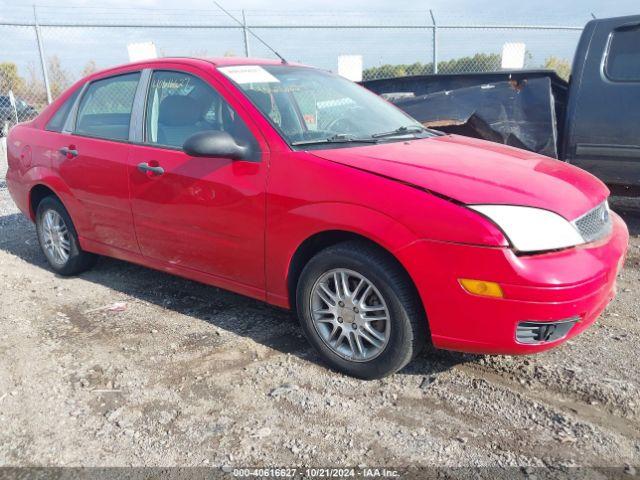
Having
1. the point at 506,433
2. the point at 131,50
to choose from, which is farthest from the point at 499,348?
the point at 131,50

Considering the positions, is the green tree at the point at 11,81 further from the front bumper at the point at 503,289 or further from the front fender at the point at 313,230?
the front bumper at the point at 503,289

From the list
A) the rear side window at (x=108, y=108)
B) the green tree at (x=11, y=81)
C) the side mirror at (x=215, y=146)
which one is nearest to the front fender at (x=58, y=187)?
the rear side window at (x=108, y=108)

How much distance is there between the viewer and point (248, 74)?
3559mm

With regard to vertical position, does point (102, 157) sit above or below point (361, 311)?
above

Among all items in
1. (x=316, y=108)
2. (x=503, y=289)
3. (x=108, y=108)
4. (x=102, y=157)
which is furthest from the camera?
(x=108, y=108)

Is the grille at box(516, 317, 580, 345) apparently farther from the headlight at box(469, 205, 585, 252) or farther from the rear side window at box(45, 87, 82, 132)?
the rear side window at box(45, 87, 82, 132)

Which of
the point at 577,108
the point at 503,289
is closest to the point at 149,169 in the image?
the point at 503,289

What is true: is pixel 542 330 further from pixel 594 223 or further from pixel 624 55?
pixel 624 55

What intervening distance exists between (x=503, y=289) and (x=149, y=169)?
2.31 m

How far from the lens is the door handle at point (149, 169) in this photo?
3543 mm

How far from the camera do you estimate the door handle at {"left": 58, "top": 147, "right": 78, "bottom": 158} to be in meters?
4.22

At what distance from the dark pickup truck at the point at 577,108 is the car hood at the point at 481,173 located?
6.69 ft

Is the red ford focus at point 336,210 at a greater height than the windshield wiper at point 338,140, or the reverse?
the windshield wiper at point 338,140

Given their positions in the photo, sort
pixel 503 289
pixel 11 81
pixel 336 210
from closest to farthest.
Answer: pixel 503 289
pixel 336 210
pixel 11 81
